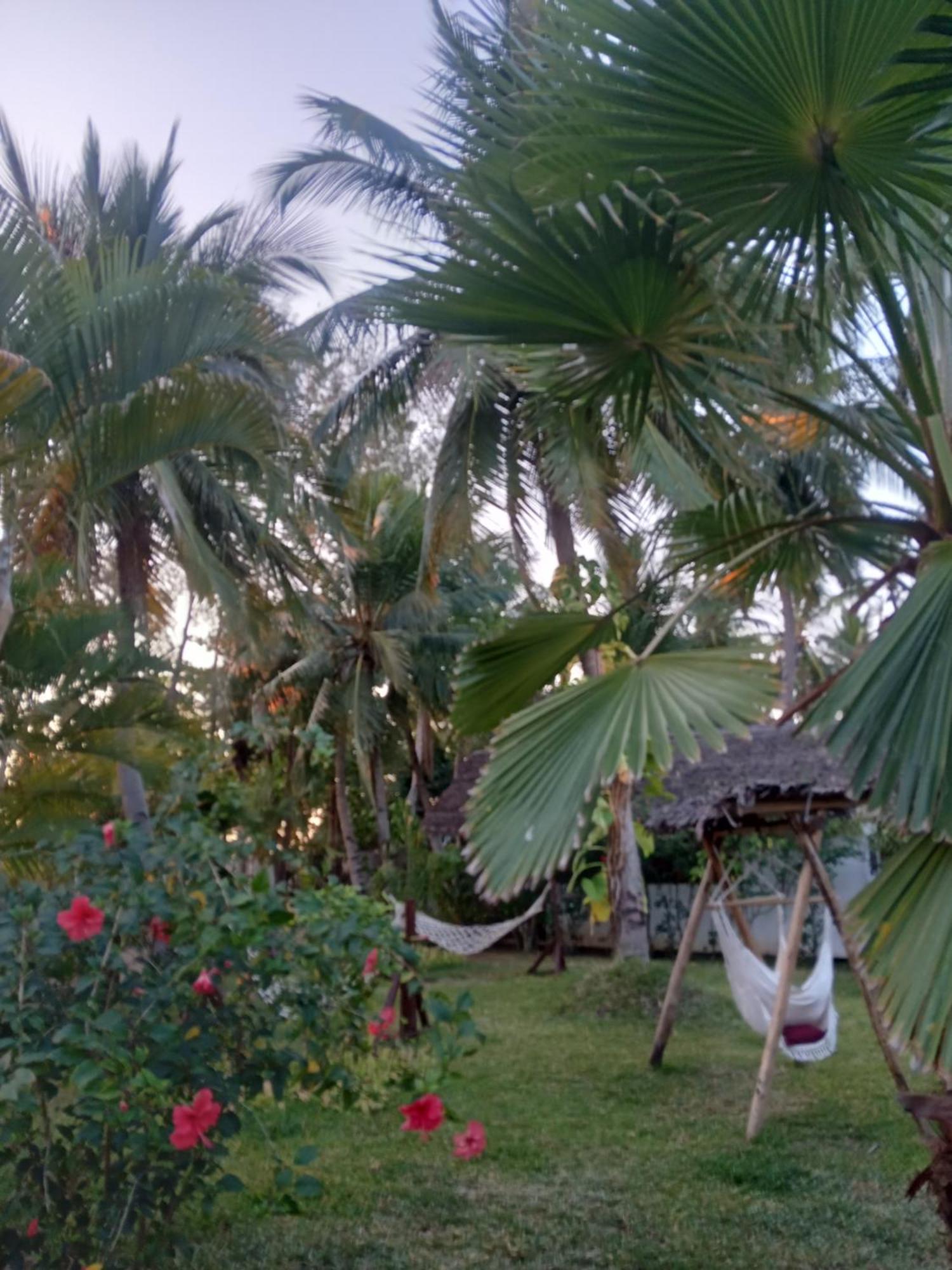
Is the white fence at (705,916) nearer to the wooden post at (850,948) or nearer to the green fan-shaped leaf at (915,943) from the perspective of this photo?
the wooden post at (850,948)

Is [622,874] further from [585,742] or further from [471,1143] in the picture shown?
[585,742]

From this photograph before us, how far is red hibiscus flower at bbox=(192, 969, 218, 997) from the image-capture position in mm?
2783

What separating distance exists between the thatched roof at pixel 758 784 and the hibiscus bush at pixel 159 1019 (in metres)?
2.67

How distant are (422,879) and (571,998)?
18.6 feet

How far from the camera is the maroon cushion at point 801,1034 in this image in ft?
21.4

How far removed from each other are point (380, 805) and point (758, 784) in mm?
10505

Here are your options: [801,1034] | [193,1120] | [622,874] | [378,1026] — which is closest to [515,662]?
[378,1026]

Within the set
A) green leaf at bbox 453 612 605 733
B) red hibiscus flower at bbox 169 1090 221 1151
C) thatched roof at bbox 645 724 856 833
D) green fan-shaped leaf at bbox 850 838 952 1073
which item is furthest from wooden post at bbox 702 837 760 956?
red hibiscus flower at bbox 169 1090 221 1151

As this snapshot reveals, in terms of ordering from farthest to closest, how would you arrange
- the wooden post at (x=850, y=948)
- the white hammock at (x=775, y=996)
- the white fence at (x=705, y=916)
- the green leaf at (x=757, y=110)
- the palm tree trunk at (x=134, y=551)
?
1. the white fence at (x=705, y=916)
2. the palm tree trunk at (x=134, y=551)
3. the white hammock at (x=775, y=996)
4. the wooden post at (x=850, y=948)
5. the green leaf at (x=757, y=110)

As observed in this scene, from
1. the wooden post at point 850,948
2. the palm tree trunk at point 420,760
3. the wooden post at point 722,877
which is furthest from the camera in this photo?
the palm tree trunk at point 420,760

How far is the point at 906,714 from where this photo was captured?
7.69 ft

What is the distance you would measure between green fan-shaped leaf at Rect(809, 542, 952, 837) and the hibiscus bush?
108cm

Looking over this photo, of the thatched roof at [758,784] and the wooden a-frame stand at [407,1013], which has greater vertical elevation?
the thatched roof at [758,784]

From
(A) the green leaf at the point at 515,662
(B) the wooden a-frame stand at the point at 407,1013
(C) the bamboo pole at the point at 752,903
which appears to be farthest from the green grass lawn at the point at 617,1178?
(A) the green leaf at the point at 515,662
